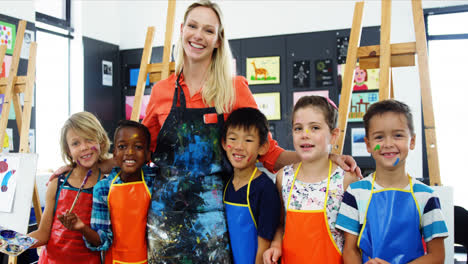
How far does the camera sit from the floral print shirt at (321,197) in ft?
4.54

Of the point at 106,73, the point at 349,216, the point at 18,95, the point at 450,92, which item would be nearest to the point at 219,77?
the point at 349,216

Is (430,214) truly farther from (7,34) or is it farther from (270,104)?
(7,34)

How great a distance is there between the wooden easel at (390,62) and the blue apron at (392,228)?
0.52 meters

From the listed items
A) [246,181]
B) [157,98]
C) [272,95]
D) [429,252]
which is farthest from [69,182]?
[272,95]

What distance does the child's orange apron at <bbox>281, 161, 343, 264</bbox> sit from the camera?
137 cm

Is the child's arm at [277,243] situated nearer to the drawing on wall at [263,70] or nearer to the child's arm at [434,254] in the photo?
the child's arm at [434,254]

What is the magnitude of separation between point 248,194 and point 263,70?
11.4 ft

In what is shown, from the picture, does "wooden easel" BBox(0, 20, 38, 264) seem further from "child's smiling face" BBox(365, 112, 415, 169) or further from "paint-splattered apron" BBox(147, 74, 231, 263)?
"child's smiling face" BBox(365, 112, 415, 169)

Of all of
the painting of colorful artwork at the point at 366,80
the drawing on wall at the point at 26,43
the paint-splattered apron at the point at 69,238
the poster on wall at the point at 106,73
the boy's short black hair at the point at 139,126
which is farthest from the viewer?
the poster on wall at the point at 106,73

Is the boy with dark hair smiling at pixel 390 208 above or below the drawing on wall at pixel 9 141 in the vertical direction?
below

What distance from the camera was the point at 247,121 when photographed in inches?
57.4

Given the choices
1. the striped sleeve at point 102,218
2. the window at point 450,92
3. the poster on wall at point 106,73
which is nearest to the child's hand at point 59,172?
the striped sleeve at point 102,218

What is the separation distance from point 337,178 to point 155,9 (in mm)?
4753

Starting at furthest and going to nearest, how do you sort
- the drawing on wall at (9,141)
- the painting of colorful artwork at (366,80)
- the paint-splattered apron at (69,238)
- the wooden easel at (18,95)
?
the painting of colorful artwork at (366,80)
the drawing on wall at (9,141)
the wooden easel at (18,95)
the paint-splattered apron at (69,238)
